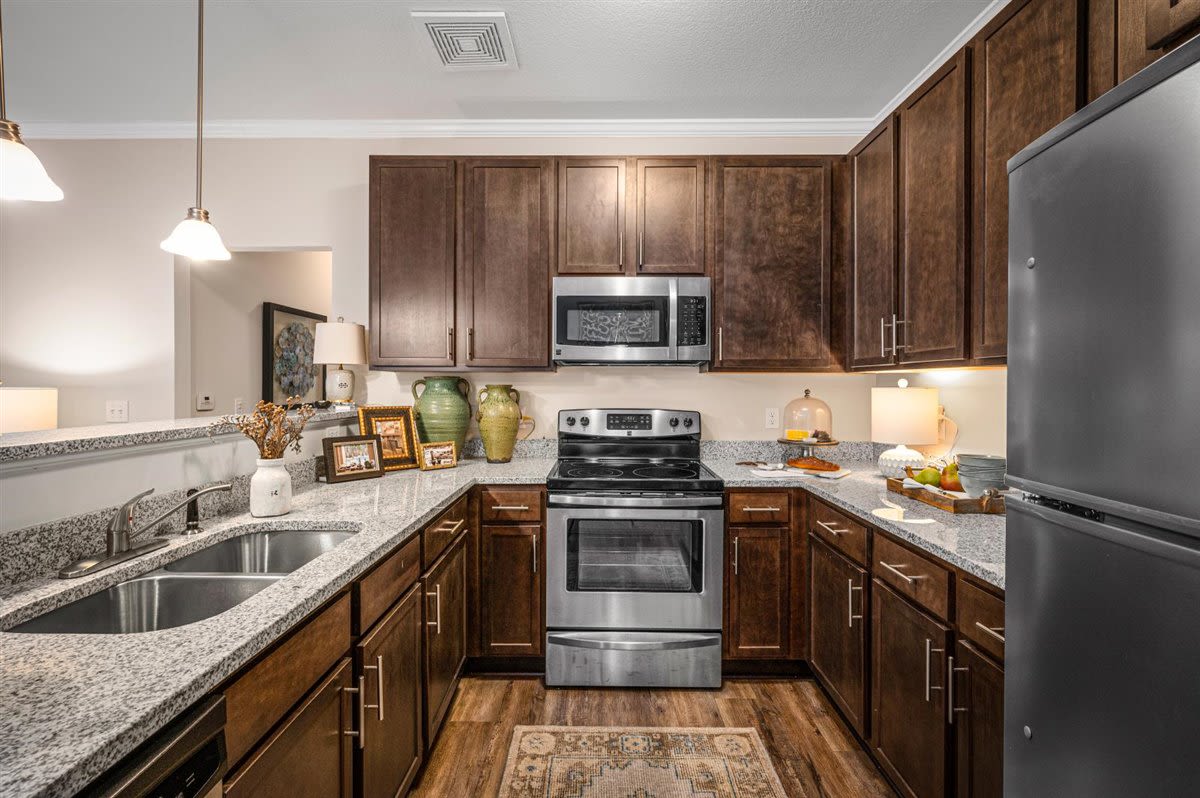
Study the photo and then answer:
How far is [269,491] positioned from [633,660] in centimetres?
158

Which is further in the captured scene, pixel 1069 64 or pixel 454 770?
pixel 454 770

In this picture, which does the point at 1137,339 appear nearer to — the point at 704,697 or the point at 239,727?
the point at 239,727

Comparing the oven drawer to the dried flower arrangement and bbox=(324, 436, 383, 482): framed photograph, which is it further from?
the dried flower arrangement

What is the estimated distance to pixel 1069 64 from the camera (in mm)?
1385

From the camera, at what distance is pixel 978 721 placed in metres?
1.32

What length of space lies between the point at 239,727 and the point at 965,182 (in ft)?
7.44

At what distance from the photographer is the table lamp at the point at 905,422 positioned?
95.0 inches

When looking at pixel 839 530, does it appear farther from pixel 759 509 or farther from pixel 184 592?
pixel 184 592

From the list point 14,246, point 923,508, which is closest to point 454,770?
point 923,508

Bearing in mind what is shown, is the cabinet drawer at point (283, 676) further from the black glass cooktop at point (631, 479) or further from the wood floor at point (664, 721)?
the black glass cooktop at point (631, 479)

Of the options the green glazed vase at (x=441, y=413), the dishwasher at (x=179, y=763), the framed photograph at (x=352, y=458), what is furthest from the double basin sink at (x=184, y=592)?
the green glazed vase at (x=441, y=413)

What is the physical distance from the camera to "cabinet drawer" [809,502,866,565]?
1954 mm

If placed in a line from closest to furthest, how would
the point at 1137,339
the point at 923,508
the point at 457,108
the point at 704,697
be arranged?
the point at 1137,339 → the point at 923,508 → the point at 704,697 → the point at 457,108

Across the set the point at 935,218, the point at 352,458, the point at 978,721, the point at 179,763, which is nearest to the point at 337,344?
the point at 352,458
